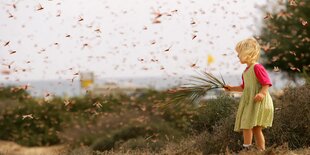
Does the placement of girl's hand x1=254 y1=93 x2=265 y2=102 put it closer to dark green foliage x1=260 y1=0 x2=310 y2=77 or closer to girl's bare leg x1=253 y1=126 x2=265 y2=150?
girl's bare leg x1=253 y1=126 x2=265 y2=150

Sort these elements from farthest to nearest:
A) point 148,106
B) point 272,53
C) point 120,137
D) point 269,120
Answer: point 272,53, point 148,106, point 120,137, point 269,120

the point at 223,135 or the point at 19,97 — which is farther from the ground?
the point at 223,135

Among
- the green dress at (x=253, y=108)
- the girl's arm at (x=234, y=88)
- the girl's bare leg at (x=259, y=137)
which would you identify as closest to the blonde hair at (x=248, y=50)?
the green dress at (x=253, y=108)

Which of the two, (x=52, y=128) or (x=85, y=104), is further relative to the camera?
(x=85, y=104)

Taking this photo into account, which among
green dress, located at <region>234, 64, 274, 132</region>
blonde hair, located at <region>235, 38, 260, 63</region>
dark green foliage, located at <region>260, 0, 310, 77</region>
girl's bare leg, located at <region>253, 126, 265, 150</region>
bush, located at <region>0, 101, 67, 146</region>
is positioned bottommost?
bush, located at <region>0, 101, 67, 146</region>

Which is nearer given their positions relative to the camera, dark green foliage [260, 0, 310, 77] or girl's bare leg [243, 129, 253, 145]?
girl's bare leg [243, 129, 253, 145]

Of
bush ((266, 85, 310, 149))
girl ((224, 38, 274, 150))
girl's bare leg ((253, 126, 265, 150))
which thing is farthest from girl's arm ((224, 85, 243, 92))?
bush ((266, 85, 310, 149))

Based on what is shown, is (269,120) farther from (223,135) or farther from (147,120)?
(147,120)

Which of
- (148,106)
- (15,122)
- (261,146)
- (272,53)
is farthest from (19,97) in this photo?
(261,146)

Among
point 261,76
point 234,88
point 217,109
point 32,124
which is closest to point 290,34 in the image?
point 32,124

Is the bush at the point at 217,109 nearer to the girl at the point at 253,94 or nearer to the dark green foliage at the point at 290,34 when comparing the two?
the girl at the point at 253,94
